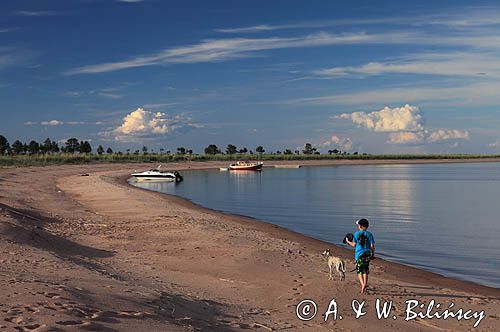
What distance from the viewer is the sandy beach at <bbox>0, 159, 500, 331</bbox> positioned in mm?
7910

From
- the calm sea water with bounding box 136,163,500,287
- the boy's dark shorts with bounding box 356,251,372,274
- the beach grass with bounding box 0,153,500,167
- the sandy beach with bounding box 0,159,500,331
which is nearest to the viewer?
the sandy beach with bounding box 0,159,500,331

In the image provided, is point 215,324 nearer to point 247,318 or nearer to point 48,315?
point 247,318

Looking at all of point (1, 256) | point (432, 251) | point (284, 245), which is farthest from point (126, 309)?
point (432, 251)

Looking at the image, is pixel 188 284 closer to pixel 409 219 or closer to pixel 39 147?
pixel 409 219

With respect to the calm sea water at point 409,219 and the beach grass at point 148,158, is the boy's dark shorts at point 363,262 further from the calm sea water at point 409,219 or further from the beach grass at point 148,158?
the beach grass at point 148,158

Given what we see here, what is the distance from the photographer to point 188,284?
38.5ft

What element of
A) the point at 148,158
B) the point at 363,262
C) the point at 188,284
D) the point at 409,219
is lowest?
the point at 409,219

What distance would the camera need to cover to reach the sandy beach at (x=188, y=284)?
7910 mm

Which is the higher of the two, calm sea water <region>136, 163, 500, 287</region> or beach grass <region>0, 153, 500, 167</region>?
beach grass <region>0, 153, 500, 167</region>

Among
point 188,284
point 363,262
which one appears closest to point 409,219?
point 363,262

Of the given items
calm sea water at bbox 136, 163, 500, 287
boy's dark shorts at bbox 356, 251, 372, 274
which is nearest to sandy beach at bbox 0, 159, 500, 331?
boy's dark shorts at bbox 356, 251, 372, 274

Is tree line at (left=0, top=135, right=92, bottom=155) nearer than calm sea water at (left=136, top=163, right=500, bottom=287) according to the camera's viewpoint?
No

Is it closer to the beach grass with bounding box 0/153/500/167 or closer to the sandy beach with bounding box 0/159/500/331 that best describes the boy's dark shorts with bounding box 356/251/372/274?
the sandy beach with bounding box 0/159/500/331

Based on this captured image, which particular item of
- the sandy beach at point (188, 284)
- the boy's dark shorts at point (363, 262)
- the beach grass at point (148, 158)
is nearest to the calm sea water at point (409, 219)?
the sandy beach at point (188, 284)
